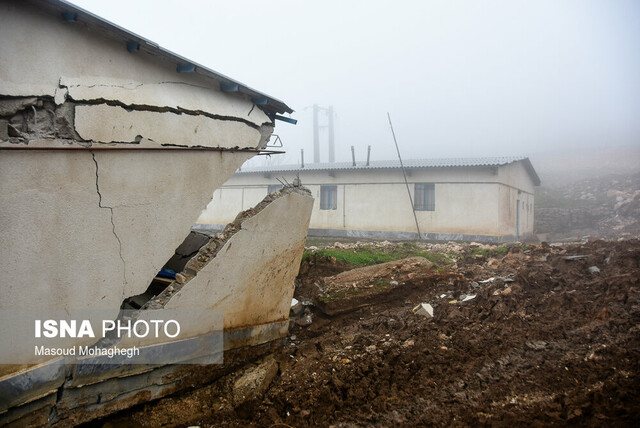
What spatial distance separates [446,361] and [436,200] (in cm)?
1269

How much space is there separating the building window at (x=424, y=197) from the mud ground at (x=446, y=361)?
9.31 m

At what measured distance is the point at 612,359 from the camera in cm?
406

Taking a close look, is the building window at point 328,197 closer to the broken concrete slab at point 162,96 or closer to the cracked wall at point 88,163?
the broken concrete slab at point 162,96

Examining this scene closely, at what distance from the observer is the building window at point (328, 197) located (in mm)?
18469

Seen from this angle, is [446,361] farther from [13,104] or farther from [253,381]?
[13,104]

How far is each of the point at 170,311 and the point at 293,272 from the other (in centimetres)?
188

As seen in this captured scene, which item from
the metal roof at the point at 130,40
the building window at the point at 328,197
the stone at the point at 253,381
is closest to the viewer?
the metal roof at the point at 130,40

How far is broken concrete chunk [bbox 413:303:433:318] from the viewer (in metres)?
6.02

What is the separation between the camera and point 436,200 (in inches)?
650

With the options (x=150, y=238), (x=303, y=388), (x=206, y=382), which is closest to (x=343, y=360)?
(x=303, y=388)

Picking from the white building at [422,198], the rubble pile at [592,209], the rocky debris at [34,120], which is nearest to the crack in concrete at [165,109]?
the rocky debris at [34,120]

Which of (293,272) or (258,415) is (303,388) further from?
(293,272)

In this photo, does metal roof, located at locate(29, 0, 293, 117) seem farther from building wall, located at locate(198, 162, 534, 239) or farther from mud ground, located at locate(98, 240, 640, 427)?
building wall, located at locate(198, 162, 534, 239)

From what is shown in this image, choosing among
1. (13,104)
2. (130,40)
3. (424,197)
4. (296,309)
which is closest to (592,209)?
(424,197)
